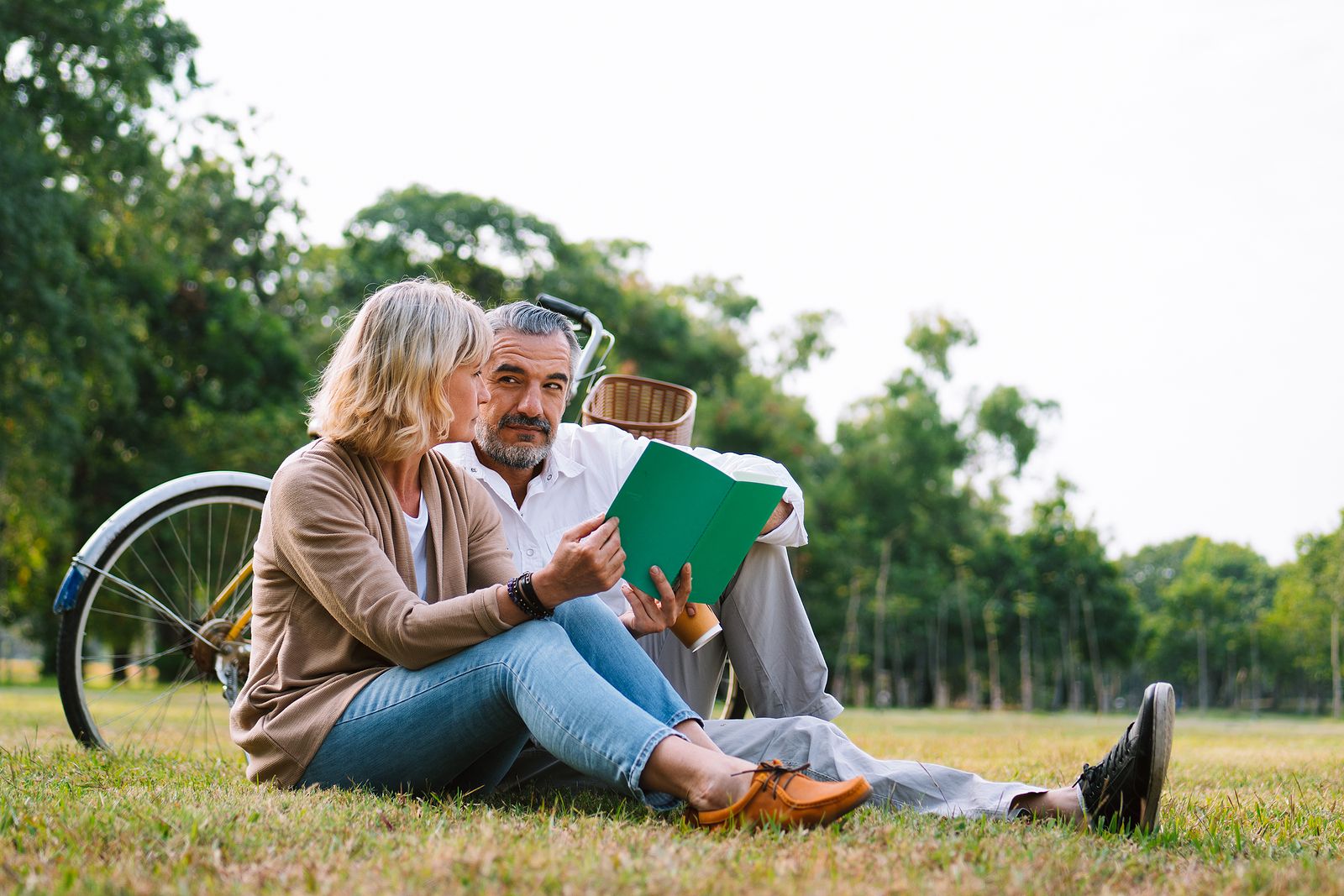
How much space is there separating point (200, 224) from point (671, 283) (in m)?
12.1

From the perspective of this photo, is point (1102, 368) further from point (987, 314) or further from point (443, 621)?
point (443, 621)

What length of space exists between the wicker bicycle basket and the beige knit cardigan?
4.26ft

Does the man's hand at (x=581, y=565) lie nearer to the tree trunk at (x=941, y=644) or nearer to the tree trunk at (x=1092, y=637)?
the tree trunk at (x=941, y=644)

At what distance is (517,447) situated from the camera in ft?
10.9

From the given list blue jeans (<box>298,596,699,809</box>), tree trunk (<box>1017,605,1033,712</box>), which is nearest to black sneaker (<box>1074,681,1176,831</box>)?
blue jeans (<box>298,596,699,809</box>)

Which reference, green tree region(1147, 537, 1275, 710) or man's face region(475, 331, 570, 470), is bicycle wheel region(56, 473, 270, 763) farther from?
green tree region(1147, 537, 1275, 710)

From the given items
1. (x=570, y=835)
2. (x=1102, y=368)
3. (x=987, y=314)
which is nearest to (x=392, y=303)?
(x=570, y=835)

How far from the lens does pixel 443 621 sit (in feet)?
7.48

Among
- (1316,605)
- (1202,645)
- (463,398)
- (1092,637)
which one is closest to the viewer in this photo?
(463,398)

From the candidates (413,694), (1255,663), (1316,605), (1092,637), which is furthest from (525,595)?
(1255,663)

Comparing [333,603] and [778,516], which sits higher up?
[778,516]

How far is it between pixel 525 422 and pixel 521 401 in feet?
0.20

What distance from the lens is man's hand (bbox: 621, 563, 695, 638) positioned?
2561mm

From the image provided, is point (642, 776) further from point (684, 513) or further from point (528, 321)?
point (528, 321)
